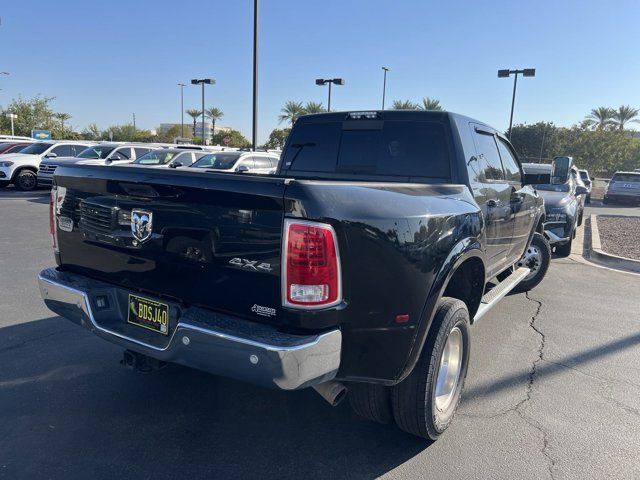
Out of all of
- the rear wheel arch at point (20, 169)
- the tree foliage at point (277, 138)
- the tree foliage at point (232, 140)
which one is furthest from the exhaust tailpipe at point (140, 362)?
the tree foliage at point (232, 140)

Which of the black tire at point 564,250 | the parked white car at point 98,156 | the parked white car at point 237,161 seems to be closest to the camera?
the black tire at point 564,250

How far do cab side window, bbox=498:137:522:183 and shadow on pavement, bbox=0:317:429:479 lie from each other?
287 cm

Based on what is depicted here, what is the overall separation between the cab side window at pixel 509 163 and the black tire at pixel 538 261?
1.44 metres

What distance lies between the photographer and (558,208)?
847cm

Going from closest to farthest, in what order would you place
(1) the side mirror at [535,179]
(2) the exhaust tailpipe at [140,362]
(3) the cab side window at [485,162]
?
(2) the exhaust tailpipe at [140,362] < (3) the cab side window at [485,162] < (1) the side mirror at [535,179]

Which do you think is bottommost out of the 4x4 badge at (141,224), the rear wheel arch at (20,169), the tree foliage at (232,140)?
the rear wheel arch at (20,169)

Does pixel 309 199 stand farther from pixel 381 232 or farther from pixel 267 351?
pixel 267 351

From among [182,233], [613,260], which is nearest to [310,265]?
[182,233]

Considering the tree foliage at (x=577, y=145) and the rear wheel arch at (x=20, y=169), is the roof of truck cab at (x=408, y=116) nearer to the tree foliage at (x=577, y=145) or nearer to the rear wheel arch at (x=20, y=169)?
the rear wheel arch at (x=20, y=169)

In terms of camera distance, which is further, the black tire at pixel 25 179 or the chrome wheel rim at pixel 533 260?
the black tire at pixel 25 179

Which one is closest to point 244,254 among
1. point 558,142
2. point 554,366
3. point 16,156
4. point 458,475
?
point 458,475

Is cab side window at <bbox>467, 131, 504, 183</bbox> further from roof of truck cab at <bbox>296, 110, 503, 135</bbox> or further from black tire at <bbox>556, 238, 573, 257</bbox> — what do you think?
black tire at <bbox>556, 238, 573, 257</bbox>

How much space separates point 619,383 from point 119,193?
4033mm

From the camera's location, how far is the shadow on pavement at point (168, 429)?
8.91ft
